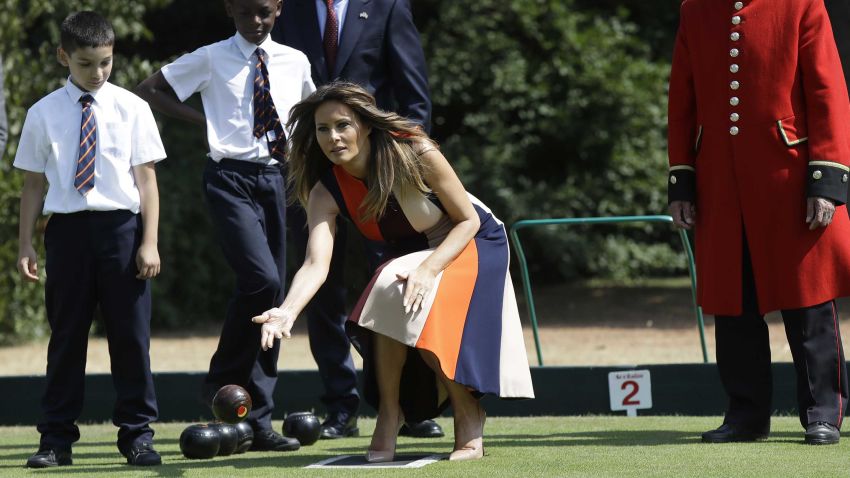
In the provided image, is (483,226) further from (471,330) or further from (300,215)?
(300,215)

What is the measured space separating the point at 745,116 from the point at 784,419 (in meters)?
1.65

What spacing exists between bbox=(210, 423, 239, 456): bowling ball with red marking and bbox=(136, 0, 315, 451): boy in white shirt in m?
0.25

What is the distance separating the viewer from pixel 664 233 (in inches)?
649

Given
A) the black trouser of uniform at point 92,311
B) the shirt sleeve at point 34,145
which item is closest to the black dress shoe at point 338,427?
the black trouser of uniform at point 92,311

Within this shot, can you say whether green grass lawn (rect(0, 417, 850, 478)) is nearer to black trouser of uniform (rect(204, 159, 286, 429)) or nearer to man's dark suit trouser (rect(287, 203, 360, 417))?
man's dark suit trouser (rect(287, 203, 360, 417))

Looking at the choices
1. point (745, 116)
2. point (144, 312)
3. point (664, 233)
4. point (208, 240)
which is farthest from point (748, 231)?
point (664, 233)

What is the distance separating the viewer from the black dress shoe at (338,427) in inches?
251

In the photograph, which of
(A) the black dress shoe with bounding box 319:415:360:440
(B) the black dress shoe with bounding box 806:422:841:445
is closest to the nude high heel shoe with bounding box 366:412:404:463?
(A) the black dress shoe with bounding box 319:415:360:440

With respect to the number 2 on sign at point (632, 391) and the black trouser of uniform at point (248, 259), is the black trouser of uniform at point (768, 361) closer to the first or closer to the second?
the number 2 on sign at point (632, 391)

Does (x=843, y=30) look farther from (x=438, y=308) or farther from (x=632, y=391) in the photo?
(x=438, y=308)

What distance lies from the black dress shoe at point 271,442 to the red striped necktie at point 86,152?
1.28 m

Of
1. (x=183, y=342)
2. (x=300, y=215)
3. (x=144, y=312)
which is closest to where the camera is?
(x=144, y=312)

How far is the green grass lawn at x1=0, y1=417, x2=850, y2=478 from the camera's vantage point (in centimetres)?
481

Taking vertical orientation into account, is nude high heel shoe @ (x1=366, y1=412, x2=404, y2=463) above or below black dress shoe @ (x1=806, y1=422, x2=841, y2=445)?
above
